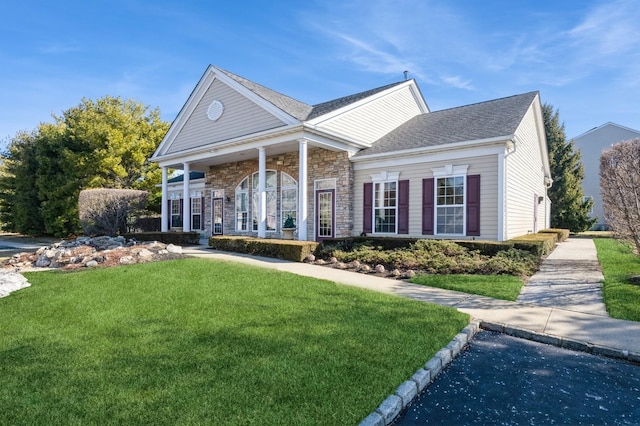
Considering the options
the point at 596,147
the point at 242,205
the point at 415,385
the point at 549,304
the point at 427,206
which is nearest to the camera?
the point at 415,385

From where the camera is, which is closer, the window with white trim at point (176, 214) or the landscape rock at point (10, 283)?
the landscape rock at point (10, 283)

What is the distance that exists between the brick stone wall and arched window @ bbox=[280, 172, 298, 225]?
21cm

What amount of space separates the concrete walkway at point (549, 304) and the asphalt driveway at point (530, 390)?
1.66 ft

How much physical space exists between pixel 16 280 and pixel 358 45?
1106 centimetres

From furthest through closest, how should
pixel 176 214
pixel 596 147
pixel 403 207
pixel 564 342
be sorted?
pixel 596 147 → pixel 176 214 → pixel 403 207 → pixel 564 342

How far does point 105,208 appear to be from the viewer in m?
16.5

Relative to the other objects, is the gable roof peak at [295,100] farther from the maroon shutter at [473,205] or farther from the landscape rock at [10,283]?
the landscape rock at [10,283]

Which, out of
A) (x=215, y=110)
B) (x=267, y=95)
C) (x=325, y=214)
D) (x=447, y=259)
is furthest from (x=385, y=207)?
(x=215, y=110)

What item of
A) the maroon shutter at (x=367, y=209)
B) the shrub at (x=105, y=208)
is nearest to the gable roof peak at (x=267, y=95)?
the maroon shutter at (x=367, y=209)

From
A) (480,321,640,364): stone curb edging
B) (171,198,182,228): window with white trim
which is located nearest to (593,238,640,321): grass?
(480,321,640,364): stone curb edging

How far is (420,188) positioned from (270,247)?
18.2ft

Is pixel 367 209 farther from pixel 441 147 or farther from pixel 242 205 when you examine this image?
pixel 242 205

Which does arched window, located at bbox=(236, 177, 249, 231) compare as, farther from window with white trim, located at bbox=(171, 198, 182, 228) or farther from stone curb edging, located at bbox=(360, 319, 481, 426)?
stone curb edging, located at bbox=(360, 319, 481, 426)

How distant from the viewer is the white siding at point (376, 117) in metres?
13.7
